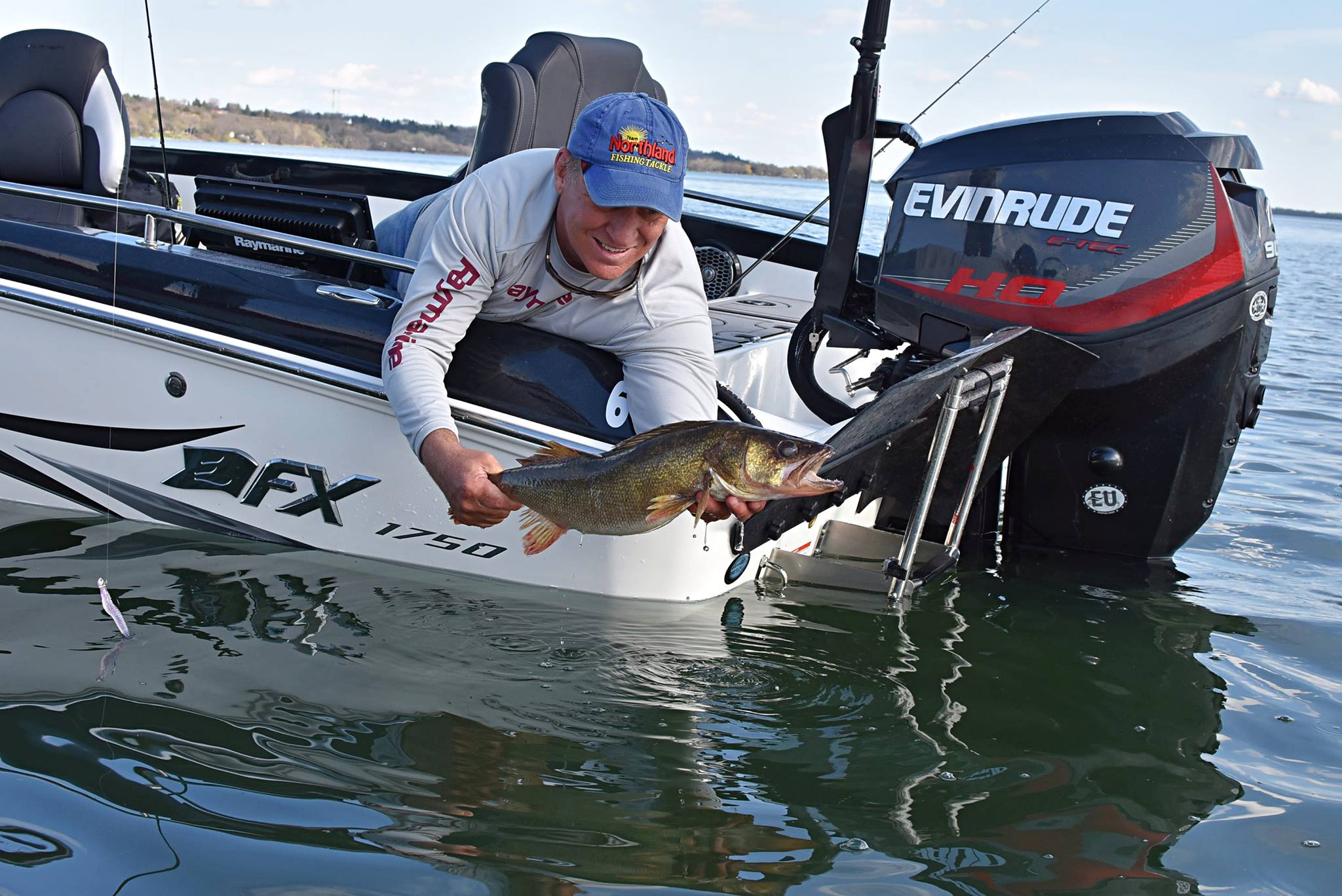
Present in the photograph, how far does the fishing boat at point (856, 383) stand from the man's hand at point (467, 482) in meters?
0.58

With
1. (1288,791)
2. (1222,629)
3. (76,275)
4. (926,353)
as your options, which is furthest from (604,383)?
(1222,629)

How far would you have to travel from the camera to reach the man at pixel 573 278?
272cm

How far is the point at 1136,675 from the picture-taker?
3.49 meters

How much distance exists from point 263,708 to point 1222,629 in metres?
3.17

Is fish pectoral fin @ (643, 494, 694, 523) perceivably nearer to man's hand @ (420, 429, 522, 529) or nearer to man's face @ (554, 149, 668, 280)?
man's hand @ (420, 429, 522, 529)

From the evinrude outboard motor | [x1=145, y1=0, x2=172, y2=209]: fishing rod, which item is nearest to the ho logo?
the evinrude outboard motor

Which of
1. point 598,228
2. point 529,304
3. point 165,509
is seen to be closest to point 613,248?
point 598,228

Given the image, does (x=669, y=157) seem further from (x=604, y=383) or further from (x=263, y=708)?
(x=263, y=708)

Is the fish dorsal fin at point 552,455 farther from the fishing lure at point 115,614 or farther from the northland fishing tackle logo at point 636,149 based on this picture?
the fishing lure at point 115,614

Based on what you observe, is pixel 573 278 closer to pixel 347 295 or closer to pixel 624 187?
pixel 624 187

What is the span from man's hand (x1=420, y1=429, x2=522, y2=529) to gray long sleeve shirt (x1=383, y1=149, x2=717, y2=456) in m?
0.09

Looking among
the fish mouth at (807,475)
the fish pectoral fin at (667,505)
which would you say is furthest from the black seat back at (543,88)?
the fish mouth at (807,475)

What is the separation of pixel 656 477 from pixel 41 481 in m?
2.48

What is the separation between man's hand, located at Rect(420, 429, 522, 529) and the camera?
8.45ft
